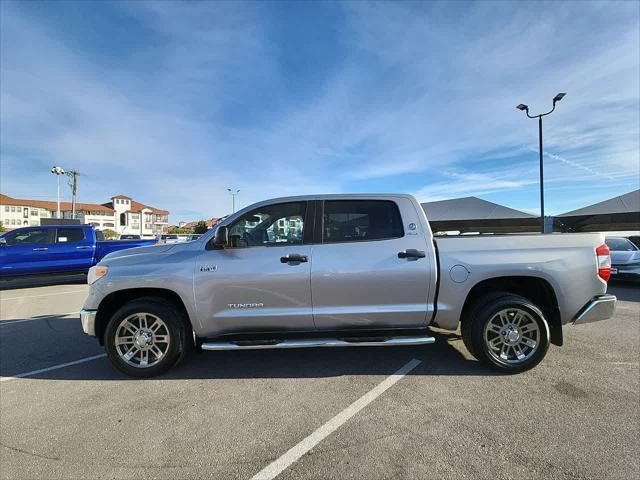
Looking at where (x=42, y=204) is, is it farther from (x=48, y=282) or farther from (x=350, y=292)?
(x=350, y=292)

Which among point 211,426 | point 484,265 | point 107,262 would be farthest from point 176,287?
point 484,265

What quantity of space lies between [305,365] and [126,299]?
2205mm

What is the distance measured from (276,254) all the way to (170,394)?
67.9 inches

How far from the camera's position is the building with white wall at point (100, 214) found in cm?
8517

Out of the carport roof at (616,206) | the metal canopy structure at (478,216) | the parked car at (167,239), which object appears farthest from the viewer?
the metal canopy structure at (478,216)

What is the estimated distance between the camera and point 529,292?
3926 millimetres

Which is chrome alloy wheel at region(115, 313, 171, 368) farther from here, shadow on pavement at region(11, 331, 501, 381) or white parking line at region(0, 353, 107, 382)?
white parking line at region(0, 353, 107, 382)

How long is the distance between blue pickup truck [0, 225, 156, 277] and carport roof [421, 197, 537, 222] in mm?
21505

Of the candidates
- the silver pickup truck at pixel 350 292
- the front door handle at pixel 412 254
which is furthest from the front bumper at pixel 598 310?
the front door handle at pixel 412 254

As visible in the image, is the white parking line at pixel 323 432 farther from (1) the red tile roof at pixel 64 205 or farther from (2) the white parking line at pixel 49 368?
(1) the red tile roof at pixel 64 205

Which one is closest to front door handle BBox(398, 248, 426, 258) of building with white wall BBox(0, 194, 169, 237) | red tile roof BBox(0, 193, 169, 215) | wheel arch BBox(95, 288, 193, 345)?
wheel arch BBox(95, 288, 193, 345)

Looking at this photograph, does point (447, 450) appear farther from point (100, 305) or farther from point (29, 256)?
point (29, 256)

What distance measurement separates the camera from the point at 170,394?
3.36 metres

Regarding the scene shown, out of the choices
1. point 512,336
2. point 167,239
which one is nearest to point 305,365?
point 512,336
